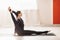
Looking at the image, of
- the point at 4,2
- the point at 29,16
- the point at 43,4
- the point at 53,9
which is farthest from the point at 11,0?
the point at 53,9

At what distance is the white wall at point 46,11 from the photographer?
94.2 inches

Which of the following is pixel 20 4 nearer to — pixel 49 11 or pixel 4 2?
pixel 4 2

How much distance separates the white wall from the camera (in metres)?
2.39

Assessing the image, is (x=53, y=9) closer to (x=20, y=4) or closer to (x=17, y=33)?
(x=20, y=4)

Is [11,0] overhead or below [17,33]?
overhead

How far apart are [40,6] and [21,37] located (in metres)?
1.14

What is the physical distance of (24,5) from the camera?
230 cm

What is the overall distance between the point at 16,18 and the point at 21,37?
0.59 ft

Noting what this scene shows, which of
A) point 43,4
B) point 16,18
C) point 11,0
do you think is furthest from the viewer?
Result: point 43,4

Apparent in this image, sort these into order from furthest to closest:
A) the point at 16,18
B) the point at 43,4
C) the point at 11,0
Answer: the point at 43,4
the point at 11,0
the point at 16,18

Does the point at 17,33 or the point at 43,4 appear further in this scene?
the point at 43,4

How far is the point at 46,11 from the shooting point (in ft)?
7.93

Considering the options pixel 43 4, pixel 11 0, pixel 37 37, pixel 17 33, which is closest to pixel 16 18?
pixel 17 33

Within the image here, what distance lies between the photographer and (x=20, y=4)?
2.29 m
